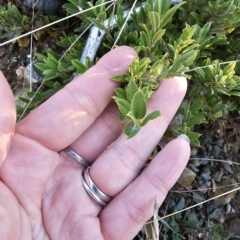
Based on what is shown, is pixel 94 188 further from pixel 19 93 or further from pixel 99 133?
pixel 19 93

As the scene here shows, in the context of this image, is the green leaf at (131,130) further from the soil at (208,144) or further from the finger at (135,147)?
the soil at (208,144)

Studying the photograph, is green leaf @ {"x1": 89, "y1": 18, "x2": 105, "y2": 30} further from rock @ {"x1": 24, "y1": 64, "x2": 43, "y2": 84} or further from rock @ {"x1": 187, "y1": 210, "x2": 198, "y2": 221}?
rock @ {"x1": 187, "y1": 210, "x2": 198, "y2": 221}

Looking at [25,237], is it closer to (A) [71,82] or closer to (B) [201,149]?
(A) [71,82]

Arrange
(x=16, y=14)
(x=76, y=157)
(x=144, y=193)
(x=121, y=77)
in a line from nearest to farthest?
(x=121, y=77) → (x=144, y=193) → (x=76, y=157) → (x=16, y=14)

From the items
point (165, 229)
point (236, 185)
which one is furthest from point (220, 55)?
point (165, 229)

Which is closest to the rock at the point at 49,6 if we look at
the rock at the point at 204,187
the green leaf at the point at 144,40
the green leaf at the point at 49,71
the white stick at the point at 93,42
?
the white stick at the point at 93,42

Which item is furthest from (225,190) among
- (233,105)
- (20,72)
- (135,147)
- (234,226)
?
(20,72)

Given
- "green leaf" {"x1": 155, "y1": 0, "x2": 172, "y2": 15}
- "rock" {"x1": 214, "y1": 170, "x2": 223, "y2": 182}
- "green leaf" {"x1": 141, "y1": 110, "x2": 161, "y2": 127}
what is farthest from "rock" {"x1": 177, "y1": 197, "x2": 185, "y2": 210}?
"green leaf" {"x1": 155, "y1": 0, "x2": 172, "y2": 15}
